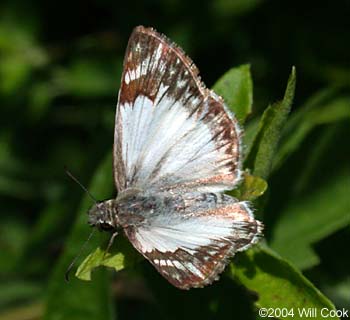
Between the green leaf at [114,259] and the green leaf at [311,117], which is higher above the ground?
the green leaf at [311,117]

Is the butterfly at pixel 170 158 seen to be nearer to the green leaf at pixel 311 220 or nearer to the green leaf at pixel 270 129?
the green leaf at pixel 270 129

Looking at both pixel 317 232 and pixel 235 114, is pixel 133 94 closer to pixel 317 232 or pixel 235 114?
pixel 235 114

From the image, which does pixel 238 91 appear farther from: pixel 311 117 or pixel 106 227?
pixel 311 117

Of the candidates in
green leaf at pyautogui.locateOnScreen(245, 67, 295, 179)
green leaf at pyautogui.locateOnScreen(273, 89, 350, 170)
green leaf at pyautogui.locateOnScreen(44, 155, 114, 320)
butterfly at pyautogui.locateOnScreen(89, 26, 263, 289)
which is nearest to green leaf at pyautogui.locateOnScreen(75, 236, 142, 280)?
butterfly at pyautogui.locateOnScreen(89, 26, 263, 289)

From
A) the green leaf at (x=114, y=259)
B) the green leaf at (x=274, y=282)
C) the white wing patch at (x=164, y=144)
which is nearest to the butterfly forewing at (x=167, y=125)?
the white wing patch at (x=164, y=144)

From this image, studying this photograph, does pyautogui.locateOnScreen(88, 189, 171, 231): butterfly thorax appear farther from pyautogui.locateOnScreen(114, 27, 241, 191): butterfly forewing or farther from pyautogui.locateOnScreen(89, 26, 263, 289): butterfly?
pyautogui.locateOnScreen(114, 27, 241, 191): butterfly forewing

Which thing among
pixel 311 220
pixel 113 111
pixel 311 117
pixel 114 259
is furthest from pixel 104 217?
pixel 113 111
